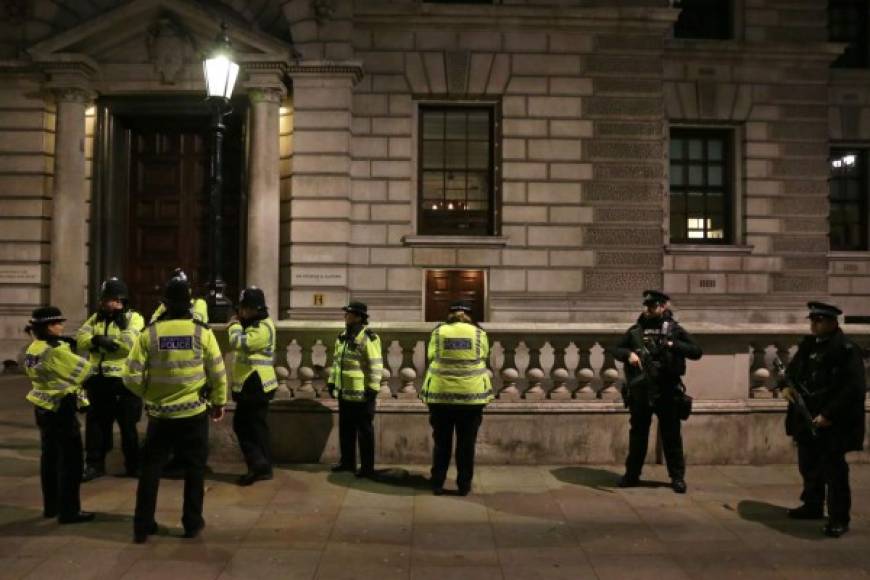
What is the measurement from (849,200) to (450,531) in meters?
15.5

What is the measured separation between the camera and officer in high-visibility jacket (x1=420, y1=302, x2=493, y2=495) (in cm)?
677

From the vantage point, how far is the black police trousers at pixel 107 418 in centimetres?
735

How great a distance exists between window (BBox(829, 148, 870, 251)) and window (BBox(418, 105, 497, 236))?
28.1 ft

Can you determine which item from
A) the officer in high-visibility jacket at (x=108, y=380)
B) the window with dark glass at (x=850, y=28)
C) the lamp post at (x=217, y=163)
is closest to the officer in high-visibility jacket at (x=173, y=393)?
the officer in high-visibility jacket at (x=108, y=380)

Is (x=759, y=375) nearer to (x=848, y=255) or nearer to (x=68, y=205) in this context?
(x=848, y=255)

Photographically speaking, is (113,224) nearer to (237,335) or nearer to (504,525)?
(237,335)

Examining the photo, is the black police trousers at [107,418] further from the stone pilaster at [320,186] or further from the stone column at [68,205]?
the stone column at [68,205]

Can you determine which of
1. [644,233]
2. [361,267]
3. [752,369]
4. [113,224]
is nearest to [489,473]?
[752,369]

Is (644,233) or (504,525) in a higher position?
(644,233)

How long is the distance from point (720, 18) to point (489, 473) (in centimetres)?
1310

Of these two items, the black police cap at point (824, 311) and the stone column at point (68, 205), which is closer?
the black police cap at point (824, 311)

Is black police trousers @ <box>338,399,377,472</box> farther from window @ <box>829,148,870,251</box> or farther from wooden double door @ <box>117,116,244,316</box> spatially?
window @ <box>829,148,870,251</box>

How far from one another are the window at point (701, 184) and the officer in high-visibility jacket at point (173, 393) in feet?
41.7

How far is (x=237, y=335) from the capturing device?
7.11 metres
